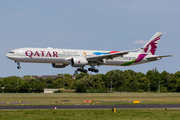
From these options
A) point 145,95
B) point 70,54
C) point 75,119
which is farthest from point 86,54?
point 145,95

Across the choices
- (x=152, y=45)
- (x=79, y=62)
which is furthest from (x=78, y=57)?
(x=152, y=45)

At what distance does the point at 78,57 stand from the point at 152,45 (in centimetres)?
1937

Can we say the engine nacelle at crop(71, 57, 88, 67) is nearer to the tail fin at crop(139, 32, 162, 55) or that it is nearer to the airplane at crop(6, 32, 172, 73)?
the airplane at crop(6, 32, 172, 73)

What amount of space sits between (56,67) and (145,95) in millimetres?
37090

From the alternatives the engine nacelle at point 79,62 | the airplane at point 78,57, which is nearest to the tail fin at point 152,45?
the airplane at point 78,57

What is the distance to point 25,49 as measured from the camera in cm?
4866

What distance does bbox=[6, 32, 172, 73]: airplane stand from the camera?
48.4 metres

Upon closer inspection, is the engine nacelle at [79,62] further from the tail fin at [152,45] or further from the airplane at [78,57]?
the tail fin at [152,45]

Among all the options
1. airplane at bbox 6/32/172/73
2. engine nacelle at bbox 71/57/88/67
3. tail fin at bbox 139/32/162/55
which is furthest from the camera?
tail fin at bbox 139/32/162/55

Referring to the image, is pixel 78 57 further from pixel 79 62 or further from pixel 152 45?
pixel 152 45

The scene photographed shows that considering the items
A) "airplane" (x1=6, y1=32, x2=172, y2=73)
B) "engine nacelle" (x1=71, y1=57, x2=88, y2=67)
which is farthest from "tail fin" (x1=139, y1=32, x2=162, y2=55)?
"engine nacelle" (x1=71, y1=57, x2=88, y2=67)

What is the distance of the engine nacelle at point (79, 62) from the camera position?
5059 cm

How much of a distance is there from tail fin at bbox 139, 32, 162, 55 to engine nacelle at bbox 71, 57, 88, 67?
15.6 metres

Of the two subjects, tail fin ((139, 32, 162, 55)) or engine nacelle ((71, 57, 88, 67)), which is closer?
engine nacelle ((71, 57, 88, 67))
